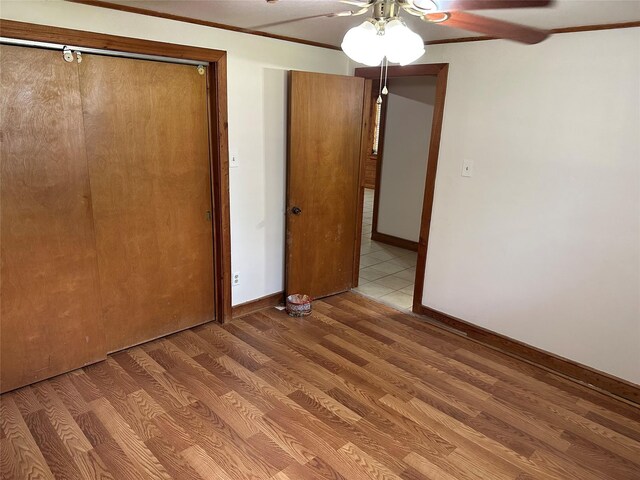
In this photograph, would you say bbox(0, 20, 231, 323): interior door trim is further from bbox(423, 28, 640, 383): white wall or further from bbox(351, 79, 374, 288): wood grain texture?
bbox(423, 28, 640, 383): white wall

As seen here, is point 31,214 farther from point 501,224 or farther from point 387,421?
point 501,224

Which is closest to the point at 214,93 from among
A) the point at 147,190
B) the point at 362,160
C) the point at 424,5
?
the point at 147,190

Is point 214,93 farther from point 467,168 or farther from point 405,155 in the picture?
point 405,155

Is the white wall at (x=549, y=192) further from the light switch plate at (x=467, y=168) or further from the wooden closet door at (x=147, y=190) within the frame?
the wooden closet door at (x=147, y=190)

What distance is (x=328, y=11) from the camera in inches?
87.0

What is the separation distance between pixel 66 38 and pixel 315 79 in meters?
1.60

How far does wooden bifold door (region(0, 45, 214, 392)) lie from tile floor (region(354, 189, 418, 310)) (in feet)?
5.60

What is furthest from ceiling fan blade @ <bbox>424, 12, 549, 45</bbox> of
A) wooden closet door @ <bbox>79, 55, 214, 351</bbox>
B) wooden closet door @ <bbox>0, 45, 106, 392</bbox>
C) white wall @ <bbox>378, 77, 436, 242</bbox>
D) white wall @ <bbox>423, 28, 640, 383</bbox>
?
white wall @ <bbox>378, 77, 436, 242</bbox>

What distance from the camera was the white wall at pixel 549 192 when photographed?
2.37m

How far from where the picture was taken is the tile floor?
3.87 metres

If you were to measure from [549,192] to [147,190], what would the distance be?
2496mm

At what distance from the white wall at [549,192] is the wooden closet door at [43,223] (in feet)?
7.80

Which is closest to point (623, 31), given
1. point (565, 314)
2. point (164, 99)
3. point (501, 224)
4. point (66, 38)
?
point (501, 224)

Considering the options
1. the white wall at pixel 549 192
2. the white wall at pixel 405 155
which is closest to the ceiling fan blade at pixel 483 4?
the white wall at pixel 549 192
